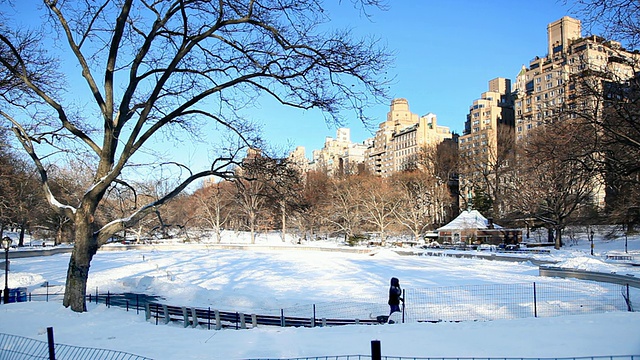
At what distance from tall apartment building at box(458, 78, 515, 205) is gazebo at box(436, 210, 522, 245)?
1668 centimetres

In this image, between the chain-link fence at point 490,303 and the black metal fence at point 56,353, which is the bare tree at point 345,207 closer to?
the chain-link fence at point 490,303

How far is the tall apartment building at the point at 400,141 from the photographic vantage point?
132375mm

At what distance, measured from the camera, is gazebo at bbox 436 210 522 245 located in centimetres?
5194

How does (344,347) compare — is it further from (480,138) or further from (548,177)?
(480,138)

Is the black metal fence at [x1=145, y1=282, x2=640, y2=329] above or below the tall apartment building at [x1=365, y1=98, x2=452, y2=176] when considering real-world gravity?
below

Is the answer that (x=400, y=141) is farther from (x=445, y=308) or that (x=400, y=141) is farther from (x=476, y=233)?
(x=445, y=308)

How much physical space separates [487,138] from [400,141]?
54847mm

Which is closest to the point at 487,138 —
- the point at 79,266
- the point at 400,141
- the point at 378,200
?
the point at 378,200

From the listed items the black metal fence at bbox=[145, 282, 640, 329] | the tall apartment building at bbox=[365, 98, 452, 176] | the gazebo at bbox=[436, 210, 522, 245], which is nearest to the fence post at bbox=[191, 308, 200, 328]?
the black metal fence at bbox=[145, 282, 640, 329]

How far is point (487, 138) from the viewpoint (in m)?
86.1

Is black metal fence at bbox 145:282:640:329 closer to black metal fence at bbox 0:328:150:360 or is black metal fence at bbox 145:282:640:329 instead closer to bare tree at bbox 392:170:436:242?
black metal fence at bbox 0:328:150:360

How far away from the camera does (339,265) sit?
36.7 metres

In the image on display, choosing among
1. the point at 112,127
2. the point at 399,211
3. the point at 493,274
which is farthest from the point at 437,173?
the point at 112,127

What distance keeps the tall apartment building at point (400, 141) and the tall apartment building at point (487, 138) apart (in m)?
11.4
